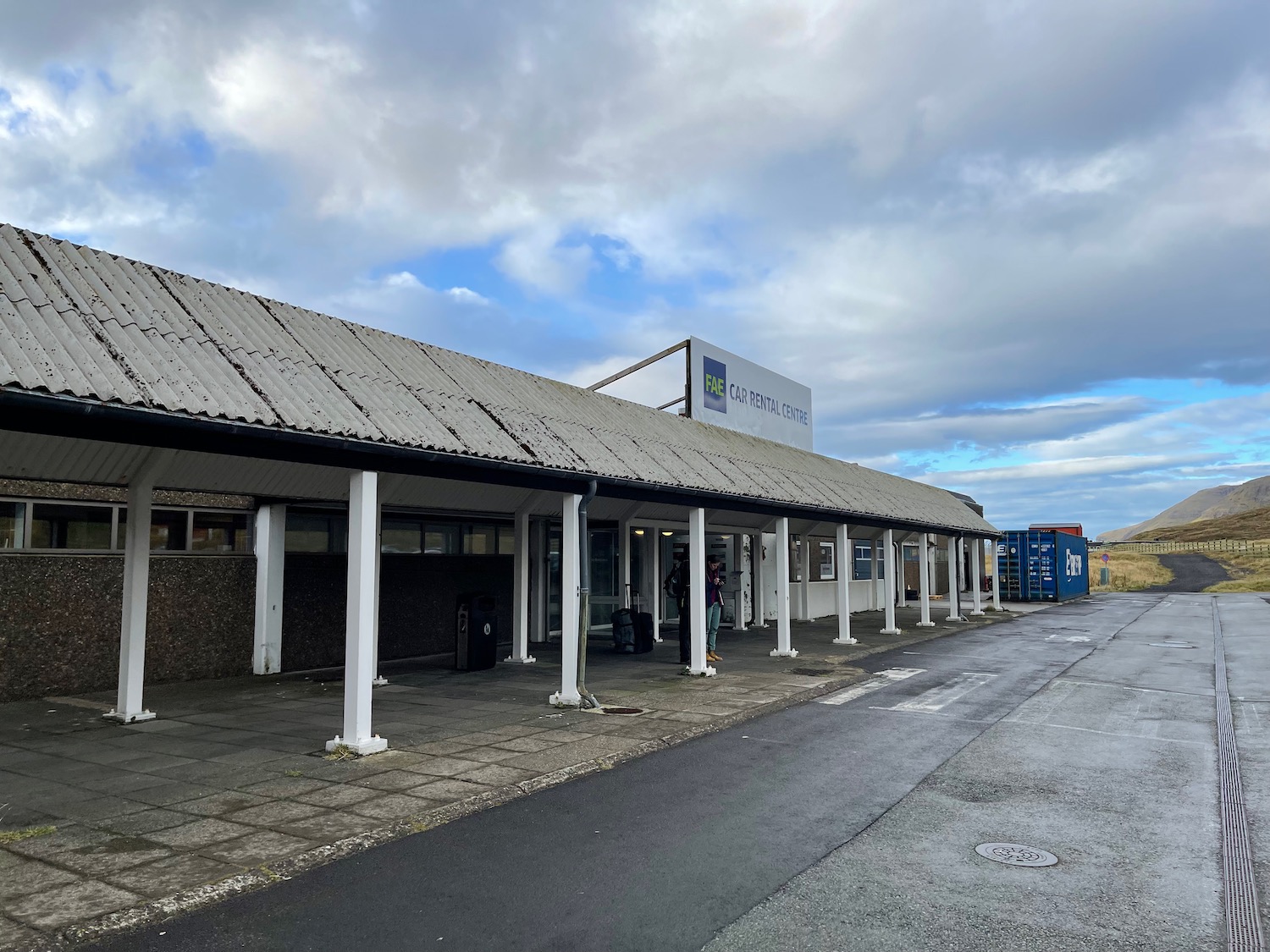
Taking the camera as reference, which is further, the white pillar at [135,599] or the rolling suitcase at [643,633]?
the rolling suitcase at [643,633]

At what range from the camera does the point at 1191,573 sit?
215 feet

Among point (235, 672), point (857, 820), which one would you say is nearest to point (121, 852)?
point (857, 820)

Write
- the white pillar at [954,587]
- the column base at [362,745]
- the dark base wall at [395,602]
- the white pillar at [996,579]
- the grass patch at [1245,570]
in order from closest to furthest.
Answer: the column base at [362,745], the dark base wall at [395,602], the white pillar at [954,587], the white pillar at [996,579], the grass patch at [1245,570]

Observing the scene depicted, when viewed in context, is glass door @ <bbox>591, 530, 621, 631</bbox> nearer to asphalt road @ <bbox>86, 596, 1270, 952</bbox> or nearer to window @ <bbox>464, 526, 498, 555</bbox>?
window @ <bbox>464, 526, 498, 555</bbox>

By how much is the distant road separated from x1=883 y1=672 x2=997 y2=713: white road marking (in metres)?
46.4

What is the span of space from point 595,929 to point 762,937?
2.72 ft

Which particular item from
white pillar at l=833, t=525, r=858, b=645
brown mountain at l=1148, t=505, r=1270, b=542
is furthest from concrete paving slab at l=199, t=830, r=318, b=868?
brown mountain at l=1148, t=505, r=1270, b=542

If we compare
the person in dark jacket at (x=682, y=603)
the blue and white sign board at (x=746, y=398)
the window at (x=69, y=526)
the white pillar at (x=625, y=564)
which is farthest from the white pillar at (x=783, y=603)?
the window at (x=69, y=526)

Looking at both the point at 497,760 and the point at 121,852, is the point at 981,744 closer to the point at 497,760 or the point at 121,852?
the point at 497,760

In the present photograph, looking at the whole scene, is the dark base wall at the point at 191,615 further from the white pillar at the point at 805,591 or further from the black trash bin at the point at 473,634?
the white pillar at the point at 805,591

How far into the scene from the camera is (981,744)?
866 cm

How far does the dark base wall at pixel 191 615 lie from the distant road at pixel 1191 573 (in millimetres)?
51481

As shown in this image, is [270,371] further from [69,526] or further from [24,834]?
[69,526]

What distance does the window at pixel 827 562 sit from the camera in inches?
1130
